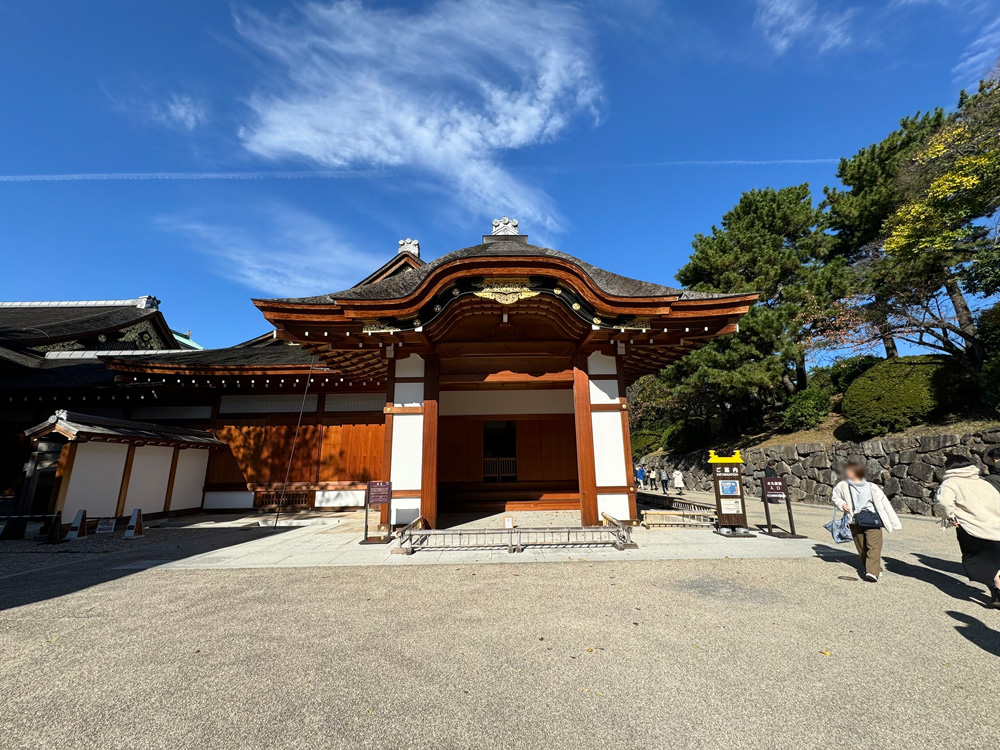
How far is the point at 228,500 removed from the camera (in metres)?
12.9

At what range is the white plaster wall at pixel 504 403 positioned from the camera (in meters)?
12.5

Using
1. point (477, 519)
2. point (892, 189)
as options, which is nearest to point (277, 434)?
point (477, 519)

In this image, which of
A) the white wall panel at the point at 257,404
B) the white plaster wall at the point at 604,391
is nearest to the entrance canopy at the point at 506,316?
the white plaster wall at the point at 604,391

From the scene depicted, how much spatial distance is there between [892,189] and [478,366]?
20.9 metres

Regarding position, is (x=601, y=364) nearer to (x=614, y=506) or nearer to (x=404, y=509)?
(x=614, y=506)

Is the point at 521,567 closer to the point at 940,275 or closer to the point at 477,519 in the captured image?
the point at 477,519

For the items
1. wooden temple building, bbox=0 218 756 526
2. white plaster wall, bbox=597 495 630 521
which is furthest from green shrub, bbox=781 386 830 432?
white plaster wall, bbox=597 495 630 521

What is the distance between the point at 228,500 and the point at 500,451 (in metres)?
8.83

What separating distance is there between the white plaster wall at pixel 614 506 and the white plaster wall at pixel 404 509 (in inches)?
149

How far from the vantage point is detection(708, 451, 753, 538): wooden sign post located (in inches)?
295

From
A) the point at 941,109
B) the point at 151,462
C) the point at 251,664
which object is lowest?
the point at 251,664

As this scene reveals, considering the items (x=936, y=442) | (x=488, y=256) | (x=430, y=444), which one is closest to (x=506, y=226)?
(x=488, y=256)

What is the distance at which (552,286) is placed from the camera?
8.09 meters

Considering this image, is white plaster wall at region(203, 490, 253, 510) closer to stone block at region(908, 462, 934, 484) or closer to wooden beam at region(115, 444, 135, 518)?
wooden beam at region(115, 444, 135, 518)
